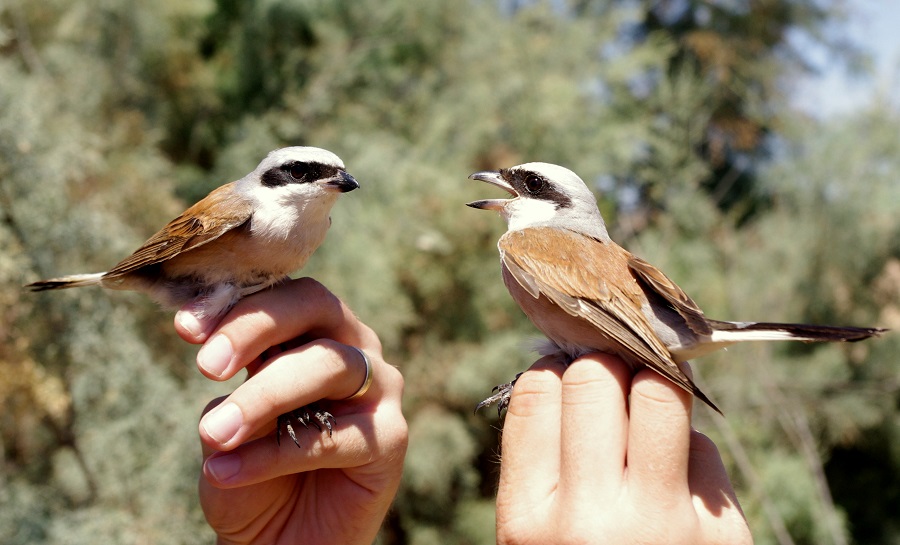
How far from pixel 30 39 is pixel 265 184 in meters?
3.30

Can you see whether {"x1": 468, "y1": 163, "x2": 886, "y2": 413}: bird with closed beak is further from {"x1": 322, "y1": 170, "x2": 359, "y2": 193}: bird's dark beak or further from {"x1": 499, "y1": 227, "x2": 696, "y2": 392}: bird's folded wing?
{"x1": 322, "y1": 170, "x2": 359, "y2": 193}: bird's dark beak

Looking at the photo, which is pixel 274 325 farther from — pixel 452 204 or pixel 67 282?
pixel 452 204

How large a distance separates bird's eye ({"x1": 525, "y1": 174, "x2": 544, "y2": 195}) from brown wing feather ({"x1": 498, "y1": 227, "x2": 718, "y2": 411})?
0.68 feet

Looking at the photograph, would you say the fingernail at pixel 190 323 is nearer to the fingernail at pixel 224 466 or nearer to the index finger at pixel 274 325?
the index finger at pixel 274 325

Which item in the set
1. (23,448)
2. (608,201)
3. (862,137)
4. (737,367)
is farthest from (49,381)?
(862,137)

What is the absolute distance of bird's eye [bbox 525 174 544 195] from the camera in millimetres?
2168

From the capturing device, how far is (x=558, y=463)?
1.46m

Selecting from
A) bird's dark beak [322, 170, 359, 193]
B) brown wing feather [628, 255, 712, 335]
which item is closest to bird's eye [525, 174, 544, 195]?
brown wing feather [628, 255, 712, 335]

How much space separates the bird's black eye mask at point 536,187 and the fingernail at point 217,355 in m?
1.08

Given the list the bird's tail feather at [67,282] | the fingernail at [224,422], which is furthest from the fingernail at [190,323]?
the bird's tail feather at [67,282]

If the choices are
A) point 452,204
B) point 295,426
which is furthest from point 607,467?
point 452,204

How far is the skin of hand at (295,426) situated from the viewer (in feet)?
5.19

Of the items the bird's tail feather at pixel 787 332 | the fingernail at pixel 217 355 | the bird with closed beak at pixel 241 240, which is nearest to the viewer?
the bird's tail feather at pixel 787 332

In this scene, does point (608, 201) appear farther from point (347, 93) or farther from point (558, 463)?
point (558, 463)
